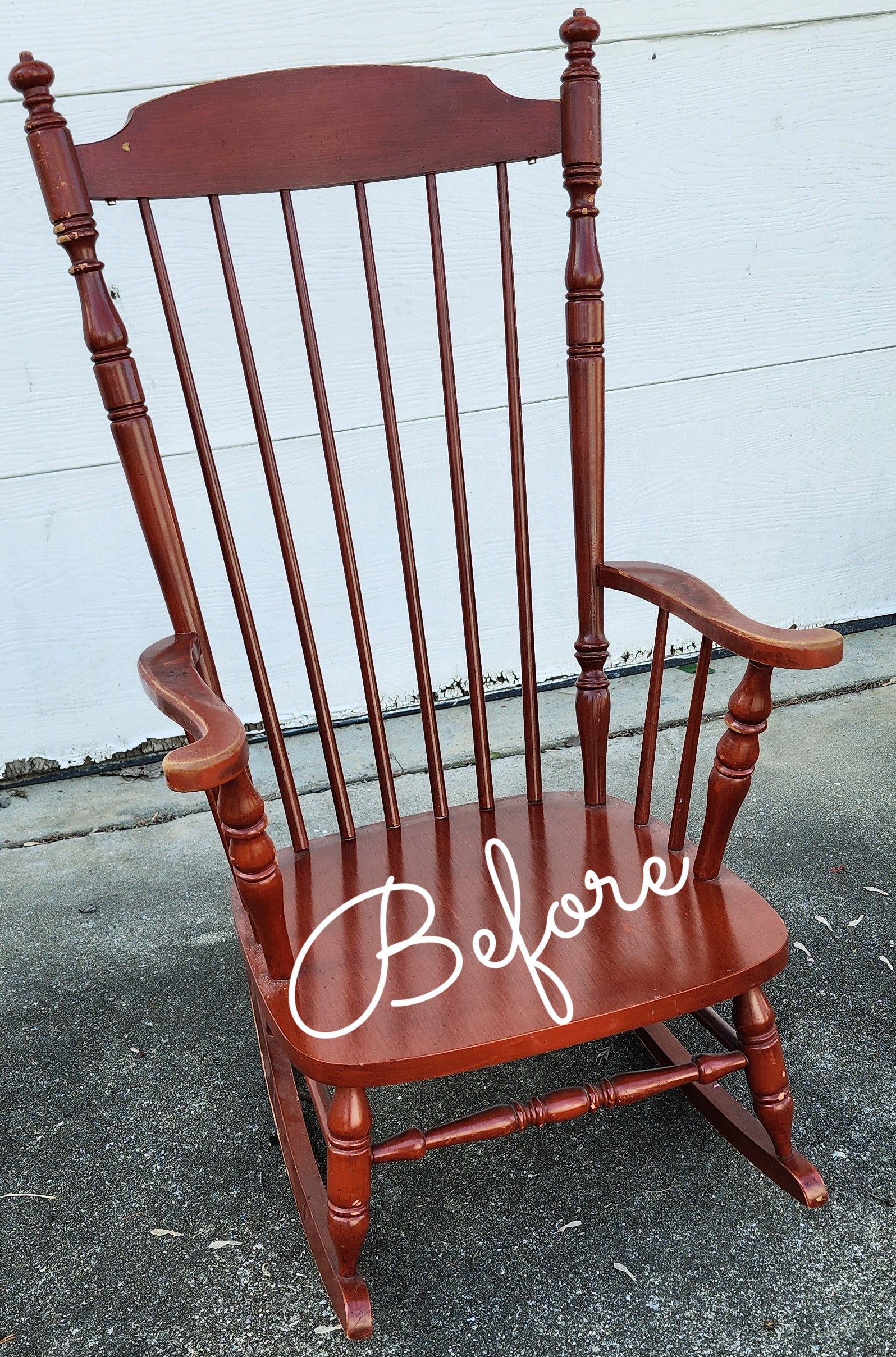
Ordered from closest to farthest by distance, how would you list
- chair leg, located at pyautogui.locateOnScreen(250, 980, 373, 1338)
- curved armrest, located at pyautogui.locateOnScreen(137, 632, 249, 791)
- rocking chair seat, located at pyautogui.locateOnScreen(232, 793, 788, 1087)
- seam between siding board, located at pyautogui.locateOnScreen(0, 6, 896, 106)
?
curved armrest, located at pyautogui.locateOnScreen(137, 632, 249, 791) → rocking chair seat, located at pyautogui.locateOnScreen(232, 793, 788, 1087) → chair leg, located at pyautogui.locateOnScreen(250, 980, 373, 1338) → seam between siding board, located at pyautogui.locateOnScreen(0, 6, 896, 106)

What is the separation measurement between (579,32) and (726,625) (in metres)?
0.67

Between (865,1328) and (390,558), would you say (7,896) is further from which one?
(865,1328)

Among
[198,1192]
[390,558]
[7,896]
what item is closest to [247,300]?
[390,558]

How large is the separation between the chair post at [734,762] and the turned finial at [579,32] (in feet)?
2.31

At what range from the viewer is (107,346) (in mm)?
1015

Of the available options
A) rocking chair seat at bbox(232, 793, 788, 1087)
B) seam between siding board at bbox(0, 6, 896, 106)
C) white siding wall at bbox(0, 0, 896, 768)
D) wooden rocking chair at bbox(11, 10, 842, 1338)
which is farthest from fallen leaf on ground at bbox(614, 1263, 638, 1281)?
seam between siding board at bbox(0, 6, 896, 106)

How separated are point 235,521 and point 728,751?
4.67ft

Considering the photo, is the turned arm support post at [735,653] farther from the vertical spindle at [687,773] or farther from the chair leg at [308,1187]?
the chair leg at [308,1187]

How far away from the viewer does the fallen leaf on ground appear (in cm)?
103

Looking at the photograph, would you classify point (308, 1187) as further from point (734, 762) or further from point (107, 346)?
point (107, 346)

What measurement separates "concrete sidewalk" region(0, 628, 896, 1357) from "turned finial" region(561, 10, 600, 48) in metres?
1.23

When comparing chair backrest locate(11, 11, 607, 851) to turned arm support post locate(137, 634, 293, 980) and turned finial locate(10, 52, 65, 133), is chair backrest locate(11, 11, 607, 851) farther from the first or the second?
turned arm support post locate(137, 634, 293, 980)

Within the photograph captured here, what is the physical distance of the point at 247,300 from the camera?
198 centimetres

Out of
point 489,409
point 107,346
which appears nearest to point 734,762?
point 107,346
